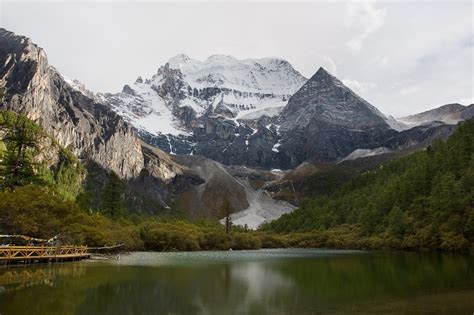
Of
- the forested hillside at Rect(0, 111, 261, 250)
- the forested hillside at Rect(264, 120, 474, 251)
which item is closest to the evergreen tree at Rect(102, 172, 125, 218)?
the forested hillside at Rect(0, 111, 261, 250)

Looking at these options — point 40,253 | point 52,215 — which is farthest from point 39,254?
point 52,215

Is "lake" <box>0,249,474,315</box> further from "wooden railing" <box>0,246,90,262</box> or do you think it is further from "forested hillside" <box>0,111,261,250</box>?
"forested hillside" <box>0,111,261,250</box>

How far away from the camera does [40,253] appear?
5388cm

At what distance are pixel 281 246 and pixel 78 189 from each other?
9296 cm

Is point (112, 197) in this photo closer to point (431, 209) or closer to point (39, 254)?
point (39, 254)

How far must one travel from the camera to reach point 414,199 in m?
111

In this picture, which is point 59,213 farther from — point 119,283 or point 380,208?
point 380,208

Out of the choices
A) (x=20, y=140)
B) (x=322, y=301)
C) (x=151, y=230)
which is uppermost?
(x=20, y=140)

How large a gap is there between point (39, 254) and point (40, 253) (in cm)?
32

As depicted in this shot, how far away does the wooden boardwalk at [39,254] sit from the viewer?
46.7 metres

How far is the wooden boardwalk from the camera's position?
46.7 meters

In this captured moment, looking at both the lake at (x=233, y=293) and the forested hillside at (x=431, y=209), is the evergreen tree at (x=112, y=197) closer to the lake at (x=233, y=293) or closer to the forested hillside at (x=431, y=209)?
the forested hillside at (x=431, y=209)

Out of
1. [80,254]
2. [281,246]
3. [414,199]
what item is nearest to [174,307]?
[80,254]

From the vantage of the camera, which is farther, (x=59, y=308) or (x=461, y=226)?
(x=461, y=226)
